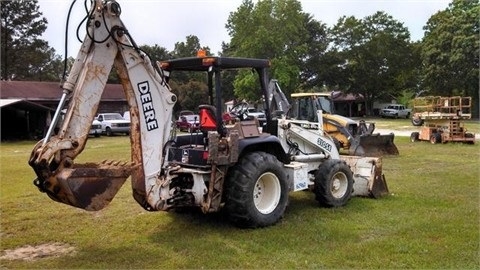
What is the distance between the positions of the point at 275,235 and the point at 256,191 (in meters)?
0.75

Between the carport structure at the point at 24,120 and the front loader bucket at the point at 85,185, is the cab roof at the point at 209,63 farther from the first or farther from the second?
the carport structure at the point at 24,120

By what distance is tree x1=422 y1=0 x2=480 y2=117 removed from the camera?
41406 mm

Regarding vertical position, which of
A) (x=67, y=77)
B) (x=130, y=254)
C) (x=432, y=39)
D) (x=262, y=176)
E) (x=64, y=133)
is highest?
(x=432, y=39)

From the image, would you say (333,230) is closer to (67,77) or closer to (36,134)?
(67,77)

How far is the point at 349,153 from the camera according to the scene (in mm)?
15734

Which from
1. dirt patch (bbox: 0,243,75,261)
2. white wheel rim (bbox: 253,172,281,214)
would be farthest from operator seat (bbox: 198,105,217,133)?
dirt patch (bbox: 0,243,75,261)

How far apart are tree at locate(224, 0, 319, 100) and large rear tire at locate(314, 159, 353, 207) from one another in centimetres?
4120

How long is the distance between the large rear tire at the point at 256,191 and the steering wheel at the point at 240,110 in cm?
66

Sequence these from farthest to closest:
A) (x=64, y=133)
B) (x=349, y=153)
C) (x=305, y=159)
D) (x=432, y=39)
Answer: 1. (x=432, y=39)
2. (x=349, y=153)
3. (x=305, y=159)
4. (x=64, y=133)

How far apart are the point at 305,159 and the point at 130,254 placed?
3537 millimetres

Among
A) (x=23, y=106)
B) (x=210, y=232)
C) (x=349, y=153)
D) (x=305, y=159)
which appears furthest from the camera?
(x=23, y=106)

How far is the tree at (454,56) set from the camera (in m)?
41.4

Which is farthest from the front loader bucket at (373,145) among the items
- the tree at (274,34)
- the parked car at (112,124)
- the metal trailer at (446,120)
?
the tree at (274,34)

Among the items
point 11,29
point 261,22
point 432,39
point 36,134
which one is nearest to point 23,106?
point 36,134
